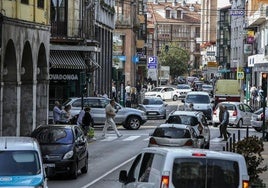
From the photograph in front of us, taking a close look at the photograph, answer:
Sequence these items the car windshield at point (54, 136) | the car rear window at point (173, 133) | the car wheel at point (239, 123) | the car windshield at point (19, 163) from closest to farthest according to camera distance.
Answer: the car windshield at point (19, 163) < the car windshield at point (54, 136) < the car rear window at point (173, 133) < the car wheel at point (239, 123)

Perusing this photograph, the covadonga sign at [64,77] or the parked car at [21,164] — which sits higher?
the covadonga sign at [64,77]

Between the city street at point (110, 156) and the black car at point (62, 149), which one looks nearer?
the city street at point (110, 156)

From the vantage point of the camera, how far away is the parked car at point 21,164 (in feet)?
49.2

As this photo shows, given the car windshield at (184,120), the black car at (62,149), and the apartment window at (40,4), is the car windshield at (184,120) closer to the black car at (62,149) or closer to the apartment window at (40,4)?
the black car at (62,149)

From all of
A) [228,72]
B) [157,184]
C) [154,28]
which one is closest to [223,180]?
[157,184]

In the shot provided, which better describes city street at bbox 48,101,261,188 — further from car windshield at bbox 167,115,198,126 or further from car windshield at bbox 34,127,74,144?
car windshield at bbox 167,115,198,126

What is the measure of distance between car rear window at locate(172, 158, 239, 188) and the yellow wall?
70.1 ft

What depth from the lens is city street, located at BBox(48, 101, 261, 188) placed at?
857 inches

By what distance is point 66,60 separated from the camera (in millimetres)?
55031

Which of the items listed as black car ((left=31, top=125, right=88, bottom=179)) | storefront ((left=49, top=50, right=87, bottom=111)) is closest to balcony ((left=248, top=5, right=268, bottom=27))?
storefront ((left=49, top=50, right=87, bottom=111))

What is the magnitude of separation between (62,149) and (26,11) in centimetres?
1447

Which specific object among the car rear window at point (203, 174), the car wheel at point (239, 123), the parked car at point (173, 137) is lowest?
the car wheel at point (239, 123)

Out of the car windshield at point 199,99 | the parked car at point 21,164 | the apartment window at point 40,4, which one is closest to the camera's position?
the parked car at point 21,164

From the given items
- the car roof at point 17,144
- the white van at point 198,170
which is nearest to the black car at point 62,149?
the car roof at point 17,144
